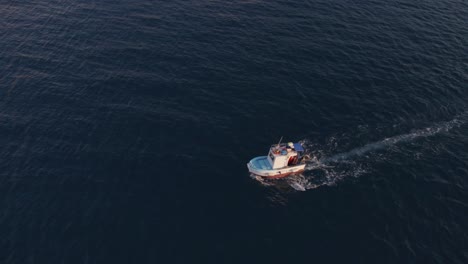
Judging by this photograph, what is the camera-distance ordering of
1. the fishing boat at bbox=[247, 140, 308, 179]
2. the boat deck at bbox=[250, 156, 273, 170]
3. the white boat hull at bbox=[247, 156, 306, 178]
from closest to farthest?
1. the fishing boat at bbox=[247, 140, 308, 179]
2. the white boat hull at bbox=[247, 156, 306, 178]
3. the boat deck at bbox=[250, 156, 273, 170]

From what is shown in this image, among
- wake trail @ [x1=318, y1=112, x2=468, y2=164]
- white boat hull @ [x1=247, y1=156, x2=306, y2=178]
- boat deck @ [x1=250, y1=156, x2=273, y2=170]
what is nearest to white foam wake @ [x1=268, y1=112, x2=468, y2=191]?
wake trail @ [x1=318, y1=112, x2=468, y2=164]

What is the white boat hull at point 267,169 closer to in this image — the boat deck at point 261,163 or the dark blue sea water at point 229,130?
the boat deck at point 261,163

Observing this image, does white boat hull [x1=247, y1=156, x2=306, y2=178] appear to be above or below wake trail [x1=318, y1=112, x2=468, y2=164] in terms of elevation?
below

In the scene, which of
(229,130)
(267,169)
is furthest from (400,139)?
(229,130)

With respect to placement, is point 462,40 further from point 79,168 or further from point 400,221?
point 79,168

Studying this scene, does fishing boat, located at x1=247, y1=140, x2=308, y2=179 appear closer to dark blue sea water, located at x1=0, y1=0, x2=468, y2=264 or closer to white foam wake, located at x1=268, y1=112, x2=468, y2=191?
dark blue sea water, located at x1=0, y1=0, x2=468, y2=264

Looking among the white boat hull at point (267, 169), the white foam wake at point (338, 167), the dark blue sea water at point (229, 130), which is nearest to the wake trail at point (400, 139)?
the white foam wake at point (338, 167)

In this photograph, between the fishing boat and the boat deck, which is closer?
the fishing boat
